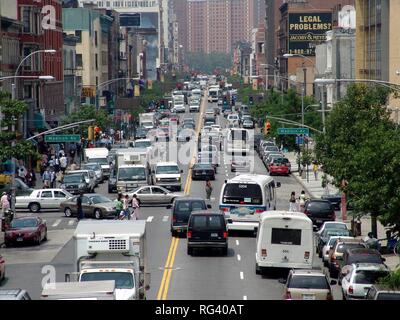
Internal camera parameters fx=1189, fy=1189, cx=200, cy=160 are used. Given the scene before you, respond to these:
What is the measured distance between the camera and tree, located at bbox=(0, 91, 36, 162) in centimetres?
4947

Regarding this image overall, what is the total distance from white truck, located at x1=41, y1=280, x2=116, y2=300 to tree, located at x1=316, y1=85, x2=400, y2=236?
1784 centimetres

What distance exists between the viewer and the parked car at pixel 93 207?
56719 millimetres

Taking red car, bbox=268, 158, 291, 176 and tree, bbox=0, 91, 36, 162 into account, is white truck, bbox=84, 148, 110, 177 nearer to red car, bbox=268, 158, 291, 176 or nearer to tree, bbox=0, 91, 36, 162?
red car, bbox=268, 158, 291, 176

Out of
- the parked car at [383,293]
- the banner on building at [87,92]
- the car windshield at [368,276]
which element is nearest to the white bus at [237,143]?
the banner on building at [87,92]

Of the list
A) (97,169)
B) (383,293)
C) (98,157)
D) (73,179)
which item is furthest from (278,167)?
(383,293)

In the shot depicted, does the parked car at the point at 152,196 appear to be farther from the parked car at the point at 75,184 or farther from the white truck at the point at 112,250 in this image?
the white truck at the point at 112,250

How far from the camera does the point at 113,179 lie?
233ft

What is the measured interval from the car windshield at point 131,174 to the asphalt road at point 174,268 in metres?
12.9

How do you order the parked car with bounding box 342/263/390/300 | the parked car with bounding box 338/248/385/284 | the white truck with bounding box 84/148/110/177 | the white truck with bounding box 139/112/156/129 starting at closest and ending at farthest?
1. the parked car with bounding box 342/263/390/300
2. the parked car with bounding box 338/248/385/284
3. the white truck with bounding box 84/148/110/177
4. the white truck with bounding box 139/112/156/129

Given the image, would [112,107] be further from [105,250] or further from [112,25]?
[105,250]

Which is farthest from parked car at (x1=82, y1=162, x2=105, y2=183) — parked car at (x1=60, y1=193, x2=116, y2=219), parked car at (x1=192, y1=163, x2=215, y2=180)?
parked car at (x1=60, y1=193, x2=116, y2=219)

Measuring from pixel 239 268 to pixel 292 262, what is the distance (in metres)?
2.95

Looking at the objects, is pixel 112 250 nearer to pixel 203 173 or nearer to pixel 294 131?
pixel 203 173
